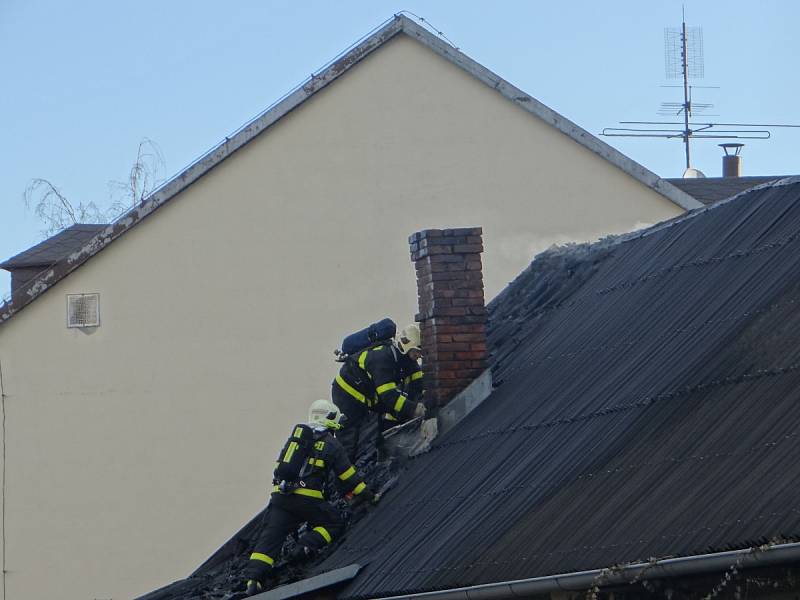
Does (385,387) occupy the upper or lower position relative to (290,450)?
upper

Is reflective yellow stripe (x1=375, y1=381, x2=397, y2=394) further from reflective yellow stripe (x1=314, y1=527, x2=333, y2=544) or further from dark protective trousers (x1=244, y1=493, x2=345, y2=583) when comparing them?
reflective yellow stripe (x1=314, y1=527, x2=333, y2=544)

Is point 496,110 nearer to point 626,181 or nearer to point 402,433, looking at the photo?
point 626,181

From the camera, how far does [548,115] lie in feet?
79.7

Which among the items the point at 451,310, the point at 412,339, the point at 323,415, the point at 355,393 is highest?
the point at 451,310

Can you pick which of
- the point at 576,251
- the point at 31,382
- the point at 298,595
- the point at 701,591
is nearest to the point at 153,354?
the point at 31,382

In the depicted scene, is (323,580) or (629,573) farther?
(323,580)

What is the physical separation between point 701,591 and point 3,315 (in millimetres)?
16340

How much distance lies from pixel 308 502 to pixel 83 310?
35.6 ft

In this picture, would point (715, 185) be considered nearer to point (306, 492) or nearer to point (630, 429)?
point (306, 492)

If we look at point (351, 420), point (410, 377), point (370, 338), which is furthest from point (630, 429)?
point (351, 420)

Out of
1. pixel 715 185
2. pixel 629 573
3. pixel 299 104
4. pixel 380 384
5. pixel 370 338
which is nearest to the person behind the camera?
pixel 629 573

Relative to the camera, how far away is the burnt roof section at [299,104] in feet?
77.1

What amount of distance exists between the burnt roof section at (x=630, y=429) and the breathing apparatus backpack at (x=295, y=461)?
596mm

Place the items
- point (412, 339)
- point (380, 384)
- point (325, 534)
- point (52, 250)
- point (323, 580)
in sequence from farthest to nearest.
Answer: point (52, 250)
point (412, 339)
point (380, 384)
point (325, 534)
point (323, 580)
